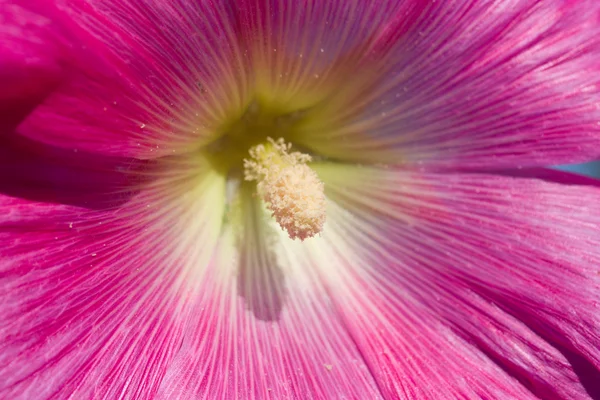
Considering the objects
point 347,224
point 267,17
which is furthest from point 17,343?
point 347,224

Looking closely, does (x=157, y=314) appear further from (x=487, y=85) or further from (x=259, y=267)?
(x=487, y=85)

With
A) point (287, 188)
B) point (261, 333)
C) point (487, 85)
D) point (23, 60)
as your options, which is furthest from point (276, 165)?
point (23, 60)

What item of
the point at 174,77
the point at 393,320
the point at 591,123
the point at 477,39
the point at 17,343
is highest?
the point at 174,77

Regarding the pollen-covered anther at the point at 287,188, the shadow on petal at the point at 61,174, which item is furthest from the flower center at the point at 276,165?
the shadow on petal at the point at 61,174

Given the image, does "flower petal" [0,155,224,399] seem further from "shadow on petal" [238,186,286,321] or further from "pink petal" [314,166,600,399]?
"pink petal" [314,166,600,399]

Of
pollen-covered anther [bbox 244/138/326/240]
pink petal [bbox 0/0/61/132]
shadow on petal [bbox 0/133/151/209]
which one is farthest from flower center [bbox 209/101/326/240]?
pink petal [bbox 0/0/61/132]

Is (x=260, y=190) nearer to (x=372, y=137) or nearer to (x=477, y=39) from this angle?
(x=372, y=137)
